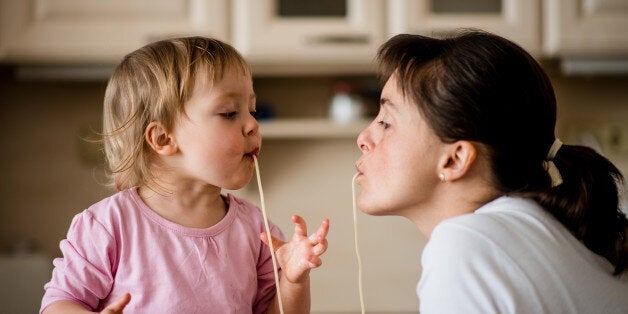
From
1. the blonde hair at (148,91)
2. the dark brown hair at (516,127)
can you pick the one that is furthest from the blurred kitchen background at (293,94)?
the dark brown hair at (516,127)

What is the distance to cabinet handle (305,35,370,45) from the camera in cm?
192

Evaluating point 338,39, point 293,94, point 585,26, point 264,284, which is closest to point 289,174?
point 293,94

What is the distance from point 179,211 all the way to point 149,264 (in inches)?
4.1

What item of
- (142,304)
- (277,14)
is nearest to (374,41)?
(277,14)

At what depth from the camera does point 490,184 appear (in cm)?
104

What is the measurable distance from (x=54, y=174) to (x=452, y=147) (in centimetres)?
166

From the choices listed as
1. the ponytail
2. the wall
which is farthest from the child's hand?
the wall

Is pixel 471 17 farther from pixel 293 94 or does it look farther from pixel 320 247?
pixel 320 247

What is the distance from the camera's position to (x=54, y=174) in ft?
7.53

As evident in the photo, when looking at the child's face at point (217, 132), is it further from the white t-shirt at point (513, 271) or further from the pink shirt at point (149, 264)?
the white t-shirt at point (513, 271)

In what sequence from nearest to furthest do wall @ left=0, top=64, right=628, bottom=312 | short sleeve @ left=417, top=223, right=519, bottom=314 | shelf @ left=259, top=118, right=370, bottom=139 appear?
short sleeve @ left=417, top=223, right=519, bottom=314 < shelf @ left=259, top=118, right=370, bottom=139 < wall @ left=0, top=64, right=628, bottom=312

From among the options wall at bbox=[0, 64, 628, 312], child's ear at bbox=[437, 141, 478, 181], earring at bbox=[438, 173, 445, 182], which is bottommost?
wall at bbox=[0, 64, 628, 312]

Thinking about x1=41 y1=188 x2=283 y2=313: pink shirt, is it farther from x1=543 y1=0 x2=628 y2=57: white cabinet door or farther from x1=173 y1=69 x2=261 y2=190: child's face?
x1=543 y1=0 x2=628 y2=57: white cabinet door

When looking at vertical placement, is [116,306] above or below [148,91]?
below
